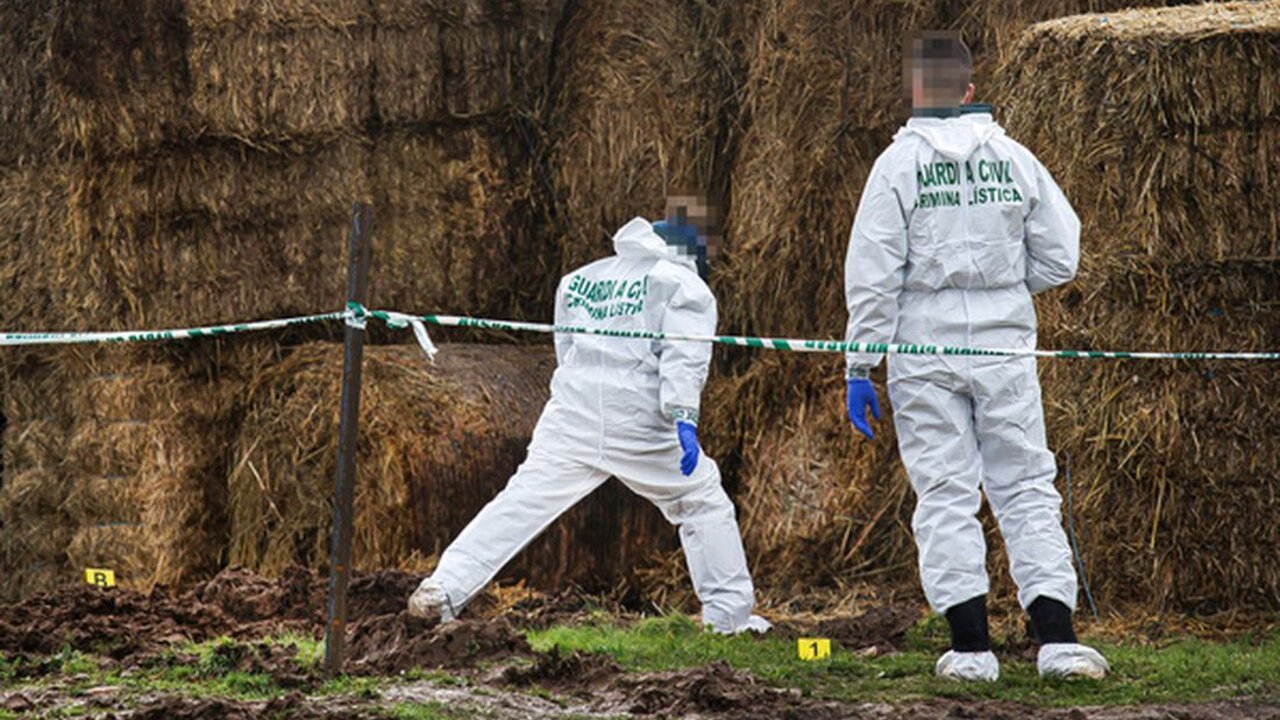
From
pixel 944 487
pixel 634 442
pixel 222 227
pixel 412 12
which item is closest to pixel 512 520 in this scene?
pixel 634 442

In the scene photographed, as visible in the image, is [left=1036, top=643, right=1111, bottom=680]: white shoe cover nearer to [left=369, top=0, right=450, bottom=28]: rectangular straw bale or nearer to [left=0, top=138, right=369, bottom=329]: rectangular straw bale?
[left=0, top=138, right=369, bottom=329]: rectangular straw bale

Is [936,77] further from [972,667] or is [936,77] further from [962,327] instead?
[972,667]

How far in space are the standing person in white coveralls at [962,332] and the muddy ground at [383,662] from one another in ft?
2.45

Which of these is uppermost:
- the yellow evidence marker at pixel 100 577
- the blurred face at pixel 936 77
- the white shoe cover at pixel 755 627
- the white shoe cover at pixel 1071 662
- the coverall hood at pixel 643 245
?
the blurred face at pixel 936 77

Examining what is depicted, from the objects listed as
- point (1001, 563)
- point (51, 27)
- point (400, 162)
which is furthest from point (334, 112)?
point (1001, 563)

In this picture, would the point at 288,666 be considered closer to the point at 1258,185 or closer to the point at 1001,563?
the point at 1001,563

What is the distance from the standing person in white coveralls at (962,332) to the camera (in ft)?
23.6

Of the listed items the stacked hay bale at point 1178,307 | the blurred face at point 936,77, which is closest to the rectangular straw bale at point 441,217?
the stacked hay bale at point 1178,307

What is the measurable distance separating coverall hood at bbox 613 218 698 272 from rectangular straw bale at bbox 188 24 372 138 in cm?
267

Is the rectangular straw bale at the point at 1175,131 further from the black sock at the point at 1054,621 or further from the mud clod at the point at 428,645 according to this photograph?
the mud clod at the point at 428,645

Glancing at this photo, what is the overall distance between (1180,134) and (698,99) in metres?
3.13

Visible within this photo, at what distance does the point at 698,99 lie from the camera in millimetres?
10938

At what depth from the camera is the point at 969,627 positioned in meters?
7.12

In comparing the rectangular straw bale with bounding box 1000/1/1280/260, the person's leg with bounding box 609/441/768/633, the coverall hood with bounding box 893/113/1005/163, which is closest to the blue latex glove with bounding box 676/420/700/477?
the person's leg with bounding box 609/441/768/633
